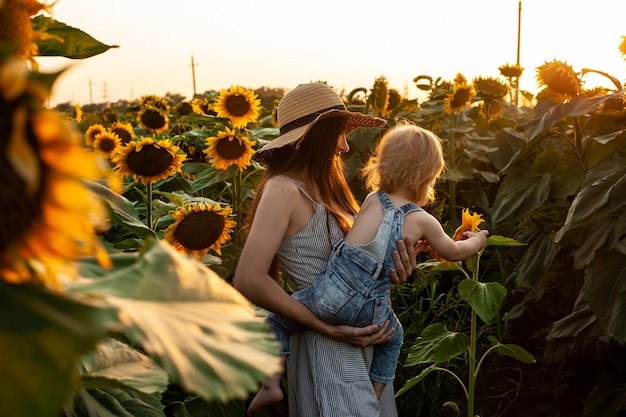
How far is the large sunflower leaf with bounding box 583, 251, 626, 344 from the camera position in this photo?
7.35 ft

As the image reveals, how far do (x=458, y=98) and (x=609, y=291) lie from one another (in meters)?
2.09

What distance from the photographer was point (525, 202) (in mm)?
3043

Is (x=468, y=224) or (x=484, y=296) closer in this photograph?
(x=484, y=296)

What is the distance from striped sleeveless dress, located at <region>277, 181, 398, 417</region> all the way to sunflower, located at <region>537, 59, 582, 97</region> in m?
1.46

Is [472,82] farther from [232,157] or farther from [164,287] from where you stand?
[164,287]

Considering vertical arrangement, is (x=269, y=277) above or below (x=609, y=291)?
above

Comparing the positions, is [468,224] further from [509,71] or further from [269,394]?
[509,71]

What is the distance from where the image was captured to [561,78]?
3014 mm

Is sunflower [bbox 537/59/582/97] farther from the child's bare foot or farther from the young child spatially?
the child's bare foot

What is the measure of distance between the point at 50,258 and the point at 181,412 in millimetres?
1712

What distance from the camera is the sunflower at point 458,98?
421cm

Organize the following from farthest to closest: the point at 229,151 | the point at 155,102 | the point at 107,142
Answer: the point at 155,102 < the point at 107,142 < the point at 229,151

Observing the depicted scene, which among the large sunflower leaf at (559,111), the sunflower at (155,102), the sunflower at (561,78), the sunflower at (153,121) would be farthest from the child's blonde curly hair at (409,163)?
the sunflower at (155,102)

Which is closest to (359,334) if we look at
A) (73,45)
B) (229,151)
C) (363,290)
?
(363,290)
